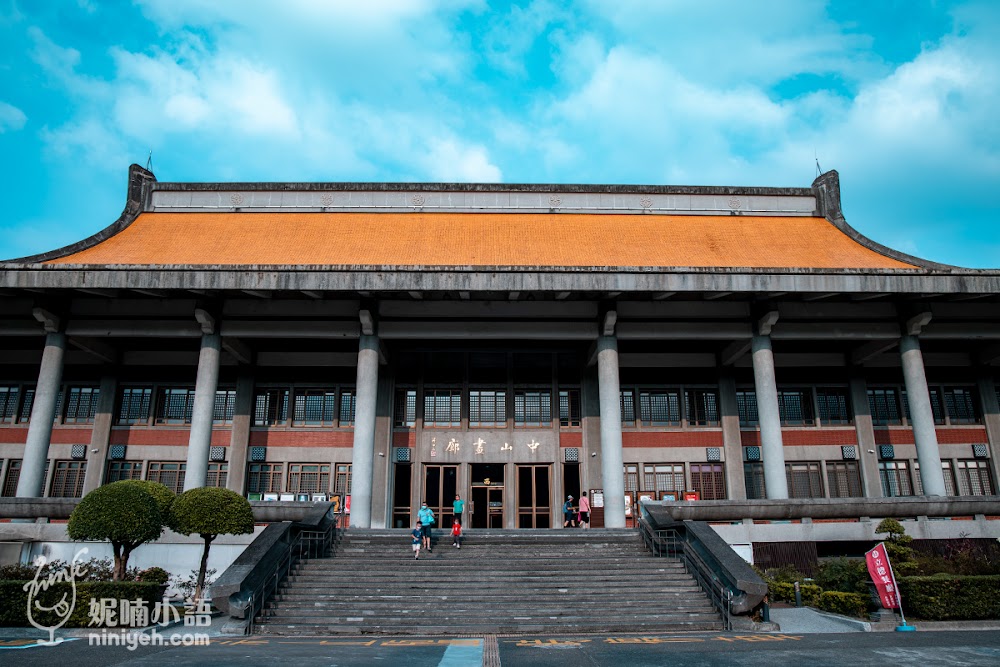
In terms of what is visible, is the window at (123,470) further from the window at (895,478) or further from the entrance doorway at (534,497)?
the window at (895,478)

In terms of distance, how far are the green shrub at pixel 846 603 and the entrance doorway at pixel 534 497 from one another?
38.3 ft

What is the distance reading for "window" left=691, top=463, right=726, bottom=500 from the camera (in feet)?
84.9

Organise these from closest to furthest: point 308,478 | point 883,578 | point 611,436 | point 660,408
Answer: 1. point 883,578
2. point 611,436
3. point 308,478
4. point 660,408

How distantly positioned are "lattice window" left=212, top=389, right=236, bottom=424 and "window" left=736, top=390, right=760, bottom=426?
1940 cm

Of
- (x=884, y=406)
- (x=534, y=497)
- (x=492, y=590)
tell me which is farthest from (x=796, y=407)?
(x=492, y=590)

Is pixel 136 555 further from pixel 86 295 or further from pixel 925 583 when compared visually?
pixel 925 583

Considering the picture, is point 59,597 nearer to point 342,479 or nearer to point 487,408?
point 342,479

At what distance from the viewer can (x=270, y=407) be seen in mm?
26531

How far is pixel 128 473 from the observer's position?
25969 millimetres

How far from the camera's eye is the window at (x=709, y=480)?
25.9 metres

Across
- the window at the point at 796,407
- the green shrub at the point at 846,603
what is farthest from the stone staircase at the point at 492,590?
the window at the point at 796,407

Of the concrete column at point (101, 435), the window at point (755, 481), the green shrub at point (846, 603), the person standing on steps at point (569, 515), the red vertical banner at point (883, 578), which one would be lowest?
the green shrub at point (846, 603)

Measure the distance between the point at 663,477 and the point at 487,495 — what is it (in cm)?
665

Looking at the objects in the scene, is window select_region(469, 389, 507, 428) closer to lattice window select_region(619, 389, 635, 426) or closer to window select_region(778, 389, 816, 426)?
lattice window select_region(619, 389, 635, 426)
